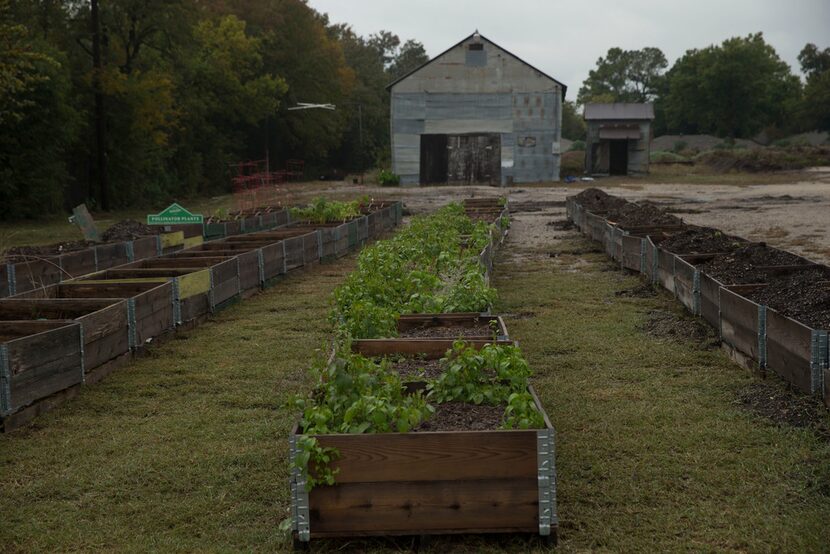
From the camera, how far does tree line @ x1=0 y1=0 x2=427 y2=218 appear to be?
1145 inches

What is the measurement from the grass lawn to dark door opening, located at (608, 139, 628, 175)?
150 feet

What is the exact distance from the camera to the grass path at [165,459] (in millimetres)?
5152

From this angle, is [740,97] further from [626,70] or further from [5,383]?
[5,383]

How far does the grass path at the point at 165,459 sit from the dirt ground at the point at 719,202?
10936 millimetres

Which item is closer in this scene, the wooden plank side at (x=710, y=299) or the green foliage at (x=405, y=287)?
the green foliage at (x=405, y=287)

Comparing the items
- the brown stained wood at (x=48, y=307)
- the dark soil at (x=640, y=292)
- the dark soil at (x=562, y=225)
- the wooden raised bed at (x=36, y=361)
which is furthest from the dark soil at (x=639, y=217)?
the wooden raised bed at (x=36, y=361)

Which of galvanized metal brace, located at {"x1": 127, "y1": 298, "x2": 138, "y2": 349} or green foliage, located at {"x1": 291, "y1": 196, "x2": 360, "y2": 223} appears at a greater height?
green foliage, located at {"x1": 291, "y1": 196, "x2": 360, "y2": 223}

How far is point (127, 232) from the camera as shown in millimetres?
18703

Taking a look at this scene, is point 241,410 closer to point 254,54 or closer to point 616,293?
point 616,293

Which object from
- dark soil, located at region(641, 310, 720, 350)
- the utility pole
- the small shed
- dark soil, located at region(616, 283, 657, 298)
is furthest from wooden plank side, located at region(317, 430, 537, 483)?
the small shed

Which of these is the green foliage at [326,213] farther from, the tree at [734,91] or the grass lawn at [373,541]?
the tree at [734,91]

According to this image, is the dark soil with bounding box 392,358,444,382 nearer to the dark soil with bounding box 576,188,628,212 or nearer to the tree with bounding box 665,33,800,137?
the dark soil with bounding box 576,188,628,212

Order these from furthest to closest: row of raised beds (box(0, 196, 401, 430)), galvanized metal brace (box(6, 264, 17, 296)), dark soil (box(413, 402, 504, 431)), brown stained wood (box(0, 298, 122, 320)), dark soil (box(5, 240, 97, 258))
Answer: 1. dark soil (box(5, 240, 97, 258))
2. galvanized metal brace (box(6, 264, 17, 296))
3. brown stained wood (box(0, 298, 122, 320))
4. row of raised beds (box(0, 196, 401, 430))
5. dark soil (box(413, 402, 504, 431))

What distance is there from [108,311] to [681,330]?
6207 mm
